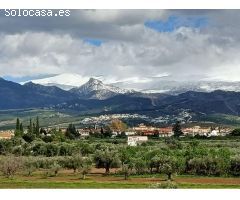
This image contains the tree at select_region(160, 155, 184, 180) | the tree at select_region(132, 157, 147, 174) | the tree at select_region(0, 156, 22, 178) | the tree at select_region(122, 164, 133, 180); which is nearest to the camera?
the tree at select_region(0, 156, 22, 178)

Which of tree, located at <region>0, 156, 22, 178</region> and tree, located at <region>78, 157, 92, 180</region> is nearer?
tree, located at <region>0, 156, 22, 178</region>

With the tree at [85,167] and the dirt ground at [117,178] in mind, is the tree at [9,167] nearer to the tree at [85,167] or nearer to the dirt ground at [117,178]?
the dirt ground at [117,178]

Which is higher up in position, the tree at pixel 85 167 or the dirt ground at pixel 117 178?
the tree at pixel 85 167

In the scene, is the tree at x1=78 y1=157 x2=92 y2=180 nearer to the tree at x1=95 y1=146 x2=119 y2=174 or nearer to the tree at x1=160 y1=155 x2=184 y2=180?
the tree at x1=95 y1=146 x2=119 y2=174

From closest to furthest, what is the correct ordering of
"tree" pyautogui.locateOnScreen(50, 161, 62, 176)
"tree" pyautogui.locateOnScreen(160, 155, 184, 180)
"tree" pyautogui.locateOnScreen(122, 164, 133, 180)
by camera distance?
"tree" pyautogui.locateOnScreen(122, 164, 133, 180) < "tree" pyautogui.locateOnScreen(160, 155, 184, 180) < "tree" pyautogui.locateOnScreen(50, 161, 62, 176)

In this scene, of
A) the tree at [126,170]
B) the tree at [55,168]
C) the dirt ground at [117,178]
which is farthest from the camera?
the tree at [55,168]

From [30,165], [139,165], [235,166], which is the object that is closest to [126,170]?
A: [139,165]

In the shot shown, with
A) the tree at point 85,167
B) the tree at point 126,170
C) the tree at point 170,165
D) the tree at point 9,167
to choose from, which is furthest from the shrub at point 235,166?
the tree at point 9,167

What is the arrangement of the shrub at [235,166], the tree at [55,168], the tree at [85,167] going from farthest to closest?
the tree at [55,168] < the tree at [85,167] < the shrub at [235,166]

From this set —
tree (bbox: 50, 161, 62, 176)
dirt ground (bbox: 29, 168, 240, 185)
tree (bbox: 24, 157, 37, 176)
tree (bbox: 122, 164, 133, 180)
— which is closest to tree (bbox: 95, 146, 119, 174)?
dirt ground (bbox: 29, 168, 240, 185)

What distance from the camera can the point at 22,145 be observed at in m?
47.4
